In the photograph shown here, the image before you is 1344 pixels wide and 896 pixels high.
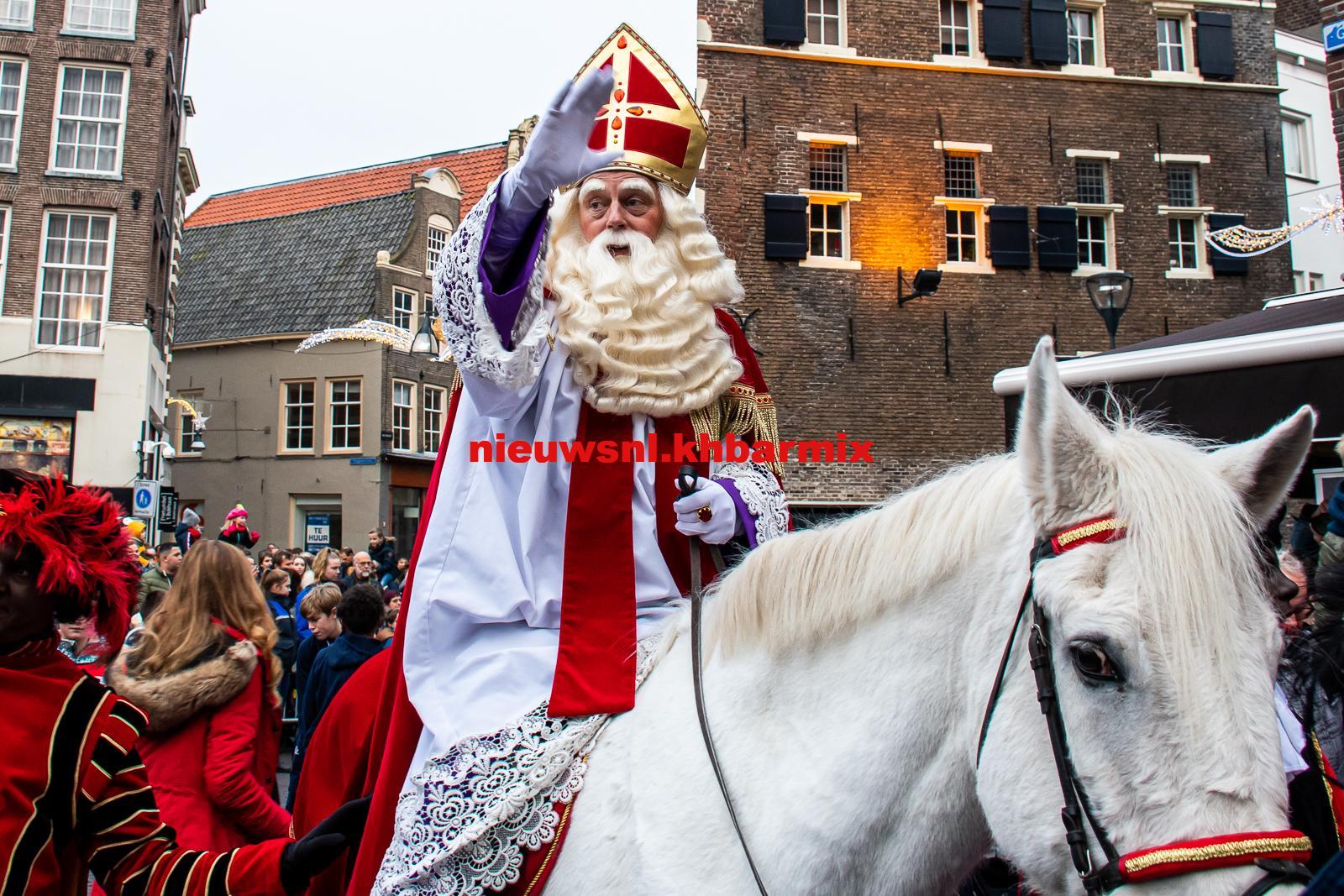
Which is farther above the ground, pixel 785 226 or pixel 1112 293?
pixel 785 226

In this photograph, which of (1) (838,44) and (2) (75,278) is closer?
(1) (838,44)


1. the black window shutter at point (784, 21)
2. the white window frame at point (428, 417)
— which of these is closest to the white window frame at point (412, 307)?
the white window frame at point (428, 417)

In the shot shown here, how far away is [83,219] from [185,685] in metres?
21.1

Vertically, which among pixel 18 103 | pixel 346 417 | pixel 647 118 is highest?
pixel 18 103

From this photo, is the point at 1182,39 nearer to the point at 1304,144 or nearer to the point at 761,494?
the point at 1304,144

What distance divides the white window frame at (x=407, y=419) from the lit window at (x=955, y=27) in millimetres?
16725

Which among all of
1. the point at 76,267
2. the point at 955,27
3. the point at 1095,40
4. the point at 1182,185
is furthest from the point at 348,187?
the point at 1182,185

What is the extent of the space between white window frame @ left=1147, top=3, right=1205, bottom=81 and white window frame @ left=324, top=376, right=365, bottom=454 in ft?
67.0

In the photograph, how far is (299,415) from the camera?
2766 centimetres

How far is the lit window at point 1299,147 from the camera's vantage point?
2117 centimetres

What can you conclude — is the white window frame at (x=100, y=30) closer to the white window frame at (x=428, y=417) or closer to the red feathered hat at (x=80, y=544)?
the white window frame at (x=428, y=417)

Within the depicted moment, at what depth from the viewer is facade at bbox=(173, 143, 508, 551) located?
1059 inches

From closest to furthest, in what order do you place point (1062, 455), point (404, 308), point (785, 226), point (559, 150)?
point (1062, 455) → point (559, 150) → point (785, 226) → point (404, 308)

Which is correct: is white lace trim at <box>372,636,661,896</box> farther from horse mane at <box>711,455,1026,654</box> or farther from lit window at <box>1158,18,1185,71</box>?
lit window at <box>1158,18,1185,71</box>
